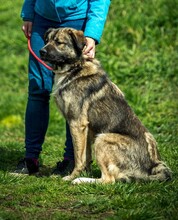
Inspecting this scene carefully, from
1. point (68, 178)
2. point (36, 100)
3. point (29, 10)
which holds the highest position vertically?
point (29, 10)

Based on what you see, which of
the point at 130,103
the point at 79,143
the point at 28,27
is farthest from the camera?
the point at 130,103

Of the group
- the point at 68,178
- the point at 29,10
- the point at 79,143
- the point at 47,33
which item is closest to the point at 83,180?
the point at 68,178

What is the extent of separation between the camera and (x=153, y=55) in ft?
38.1

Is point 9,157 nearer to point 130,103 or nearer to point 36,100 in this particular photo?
point 36,100

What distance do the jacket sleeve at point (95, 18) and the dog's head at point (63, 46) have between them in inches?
6.3

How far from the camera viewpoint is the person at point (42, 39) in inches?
248

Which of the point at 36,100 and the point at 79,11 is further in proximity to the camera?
the point at 36,100

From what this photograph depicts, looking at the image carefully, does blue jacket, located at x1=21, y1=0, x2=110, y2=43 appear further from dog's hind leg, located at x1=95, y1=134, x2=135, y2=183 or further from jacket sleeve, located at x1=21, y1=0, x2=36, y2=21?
dog's hind leg, located at x1=95, y1=134, x2=135, y2=183

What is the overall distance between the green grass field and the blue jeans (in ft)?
1.54

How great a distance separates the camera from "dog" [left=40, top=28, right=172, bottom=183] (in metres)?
5.95

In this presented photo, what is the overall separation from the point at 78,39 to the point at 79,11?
1.50 feet

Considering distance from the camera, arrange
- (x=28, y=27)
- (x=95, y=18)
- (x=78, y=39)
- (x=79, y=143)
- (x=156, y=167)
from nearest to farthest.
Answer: (x=156, y=167) → (x=78, y=39) → (x=79, y=143) → (x=95, y=18) → (x=28, y=27)

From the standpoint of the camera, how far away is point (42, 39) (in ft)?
21.2

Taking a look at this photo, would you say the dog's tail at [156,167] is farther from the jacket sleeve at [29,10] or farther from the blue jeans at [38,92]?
the jacket sleeve at [29,10]
